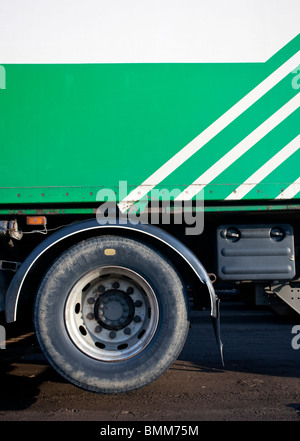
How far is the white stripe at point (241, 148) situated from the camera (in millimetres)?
3338

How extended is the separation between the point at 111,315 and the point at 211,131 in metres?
1.71

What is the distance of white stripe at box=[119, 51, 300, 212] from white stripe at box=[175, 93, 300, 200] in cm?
19

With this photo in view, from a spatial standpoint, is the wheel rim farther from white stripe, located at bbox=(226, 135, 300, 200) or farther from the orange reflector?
white stripe, located at bbox=(226, 135, 300, 200)

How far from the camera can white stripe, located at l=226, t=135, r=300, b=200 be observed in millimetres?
3354

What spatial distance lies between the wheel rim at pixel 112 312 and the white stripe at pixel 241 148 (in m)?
0.84

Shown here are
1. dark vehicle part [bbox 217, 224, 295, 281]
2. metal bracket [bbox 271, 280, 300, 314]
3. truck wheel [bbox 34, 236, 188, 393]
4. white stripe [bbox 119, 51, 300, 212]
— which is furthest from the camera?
metal bracket [bbox 271, 280, 300, 314]

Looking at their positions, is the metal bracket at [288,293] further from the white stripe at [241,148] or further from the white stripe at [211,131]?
the white stripe at [211,131]

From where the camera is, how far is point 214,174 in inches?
132

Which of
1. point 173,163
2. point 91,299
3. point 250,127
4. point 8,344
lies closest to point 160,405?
point 91,299

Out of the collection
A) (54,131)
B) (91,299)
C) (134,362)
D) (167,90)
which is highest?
(167,90)

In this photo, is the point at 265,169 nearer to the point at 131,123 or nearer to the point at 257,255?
the point at 257,255

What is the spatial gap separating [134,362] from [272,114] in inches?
89.1

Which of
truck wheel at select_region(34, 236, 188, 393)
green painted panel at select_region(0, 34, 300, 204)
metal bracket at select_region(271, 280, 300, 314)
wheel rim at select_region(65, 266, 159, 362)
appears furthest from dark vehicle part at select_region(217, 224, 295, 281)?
wheel rim at select_region(65, 266, 159, 362)
